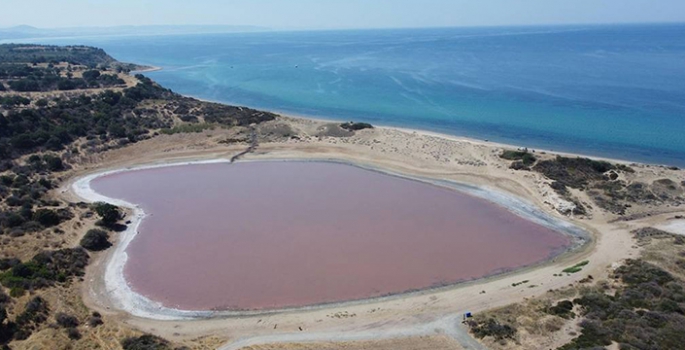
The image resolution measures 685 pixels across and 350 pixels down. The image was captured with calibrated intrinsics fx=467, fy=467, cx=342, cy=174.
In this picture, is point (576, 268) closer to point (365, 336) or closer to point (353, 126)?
point (365, 336)

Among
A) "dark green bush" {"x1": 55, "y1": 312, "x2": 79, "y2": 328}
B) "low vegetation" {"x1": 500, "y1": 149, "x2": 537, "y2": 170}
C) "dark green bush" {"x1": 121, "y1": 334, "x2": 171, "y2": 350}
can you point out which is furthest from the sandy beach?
"dark green bush" {"x1": 55, "y1": 312, "x2": 79, "y2": 328}

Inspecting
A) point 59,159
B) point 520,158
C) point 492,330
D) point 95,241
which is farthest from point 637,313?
point 59,159

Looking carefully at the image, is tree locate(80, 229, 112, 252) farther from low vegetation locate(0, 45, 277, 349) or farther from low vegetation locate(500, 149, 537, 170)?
low vegetation locate(500, 149, 537, 170)

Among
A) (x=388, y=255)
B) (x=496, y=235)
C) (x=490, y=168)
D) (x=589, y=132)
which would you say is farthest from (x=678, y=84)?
(x=388, y=255)

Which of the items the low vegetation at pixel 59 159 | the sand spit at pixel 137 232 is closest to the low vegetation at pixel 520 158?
the sand spit at pixel 137 232

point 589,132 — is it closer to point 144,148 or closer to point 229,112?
point 229,112

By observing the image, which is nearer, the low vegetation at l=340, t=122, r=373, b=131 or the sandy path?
the sandy path
